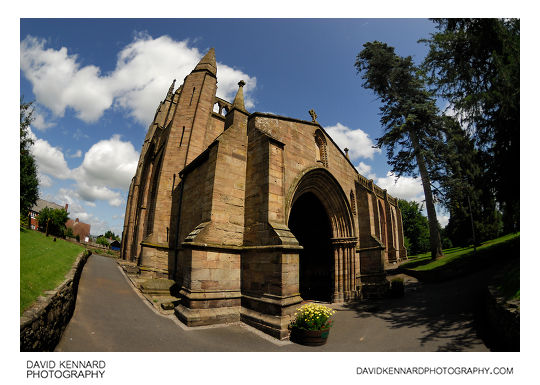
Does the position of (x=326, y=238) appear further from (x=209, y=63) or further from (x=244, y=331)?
(x=209, y=63)

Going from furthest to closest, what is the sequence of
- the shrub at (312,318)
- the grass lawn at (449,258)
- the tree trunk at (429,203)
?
1. the tree trunk at (429,203)
2. the grass lawn at (449,258)
3. the shrub at (312,318)

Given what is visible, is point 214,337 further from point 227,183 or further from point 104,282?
point 104,282

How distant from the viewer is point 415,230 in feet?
160

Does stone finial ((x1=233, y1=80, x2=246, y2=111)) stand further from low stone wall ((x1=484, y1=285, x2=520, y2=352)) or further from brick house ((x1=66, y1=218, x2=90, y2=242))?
brick house ((x1=66, y1=218, x2=90, y2=242))

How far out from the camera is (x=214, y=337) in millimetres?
6047

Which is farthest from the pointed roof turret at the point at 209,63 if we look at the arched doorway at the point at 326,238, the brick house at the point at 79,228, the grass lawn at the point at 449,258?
the brick house at the point at 79,228

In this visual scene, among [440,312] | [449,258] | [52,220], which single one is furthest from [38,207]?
[449,258]

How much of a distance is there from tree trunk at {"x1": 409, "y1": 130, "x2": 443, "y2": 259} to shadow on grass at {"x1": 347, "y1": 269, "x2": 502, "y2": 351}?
15.7 ft

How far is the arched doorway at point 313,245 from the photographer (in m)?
13.9

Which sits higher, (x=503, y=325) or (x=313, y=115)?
(x=313, y=115)

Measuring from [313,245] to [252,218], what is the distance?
26.1ft

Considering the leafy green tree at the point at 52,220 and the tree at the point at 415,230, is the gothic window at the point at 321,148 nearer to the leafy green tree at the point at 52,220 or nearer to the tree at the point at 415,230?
the tree at the point at 415,230

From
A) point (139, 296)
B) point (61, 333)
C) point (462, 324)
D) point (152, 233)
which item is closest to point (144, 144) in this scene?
point (152, 233)

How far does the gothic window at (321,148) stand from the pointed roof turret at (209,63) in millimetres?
11880
